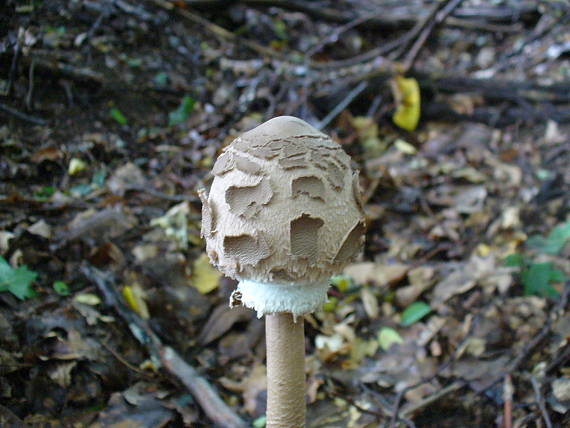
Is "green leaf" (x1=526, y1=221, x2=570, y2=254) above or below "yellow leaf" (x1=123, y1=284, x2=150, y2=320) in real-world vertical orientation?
above

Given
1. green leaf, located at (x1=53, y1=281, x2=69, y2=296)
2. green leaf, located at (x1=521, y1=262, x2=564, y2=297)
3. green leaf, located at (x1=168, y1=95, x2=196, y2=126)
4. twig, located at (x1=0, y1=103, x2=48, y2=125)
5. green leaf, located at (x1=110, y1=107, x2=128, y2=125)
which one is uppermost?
green leaf, located at (x1=168, y1=95, x2=196, y2=126)

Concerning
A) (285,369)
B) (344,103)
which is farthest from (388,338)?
(344,103)

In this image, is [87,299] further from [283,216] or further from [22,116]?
[22,116]

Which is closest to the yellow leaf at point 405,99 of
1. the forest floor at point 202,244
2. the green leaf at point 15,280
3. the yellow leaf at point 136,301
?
the forest floor at point 202,244

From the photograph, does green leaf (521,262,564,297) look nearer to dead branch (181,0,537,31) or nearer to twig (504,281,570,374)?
twig (504,281,570,374)

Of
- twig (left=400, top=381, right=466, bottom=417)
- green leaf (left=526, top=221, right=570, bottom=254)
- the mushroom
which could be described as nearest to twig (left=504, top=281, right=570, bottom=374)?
twig (left=400, top=381, right=466, bottom=417)

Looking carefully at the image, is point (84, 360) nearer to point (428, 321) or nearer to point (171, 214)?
point (171, 214)
